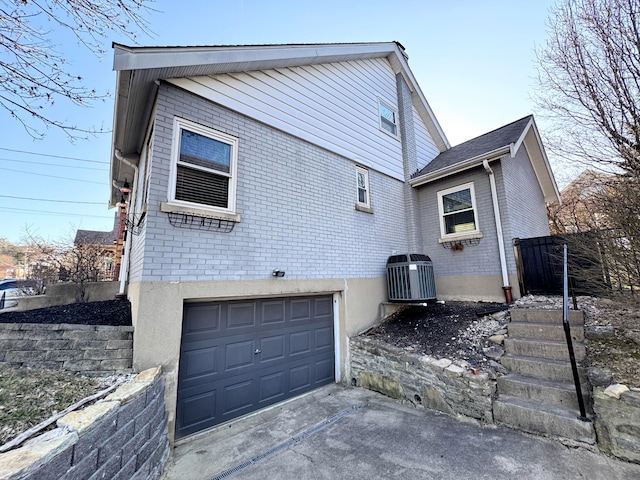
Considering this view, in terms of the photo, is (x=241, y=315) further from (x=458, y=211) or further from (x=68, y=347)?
(x=458, y=211)

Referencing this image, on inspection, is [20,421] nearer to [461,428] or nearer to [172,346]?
[172,346]

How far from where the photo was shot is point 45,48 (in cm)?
273

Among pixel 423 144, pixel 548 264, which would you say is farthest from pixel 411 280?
pixel 423 144

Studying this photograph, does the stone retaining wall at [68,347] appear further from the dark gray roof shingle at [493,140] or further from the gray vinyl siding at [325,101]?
the dark gray roof shingle at [493,140]

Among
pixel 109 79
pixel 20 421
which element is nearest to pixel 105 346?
pixel 20 421

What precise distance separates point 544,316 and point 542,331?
0.40 meters

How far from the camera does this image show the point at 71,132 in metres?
3.05

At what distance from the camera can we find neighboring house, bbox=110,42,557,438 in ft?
12.3

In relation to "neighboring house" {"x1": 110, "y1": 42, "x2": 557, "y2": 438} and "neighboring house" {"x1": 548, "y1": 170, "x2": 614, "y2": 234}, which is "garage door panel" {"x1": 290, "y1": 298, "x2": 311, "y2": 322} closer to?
"neighboring house" {"x1": 110, "y1": 42, "x2": 557, "y2": 438}

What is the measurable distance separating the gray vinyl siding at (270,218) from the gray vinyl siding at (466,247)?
139 centimetres

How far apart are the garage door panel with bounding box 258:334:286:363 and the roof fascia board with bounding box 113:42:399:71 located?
4366 millimetres

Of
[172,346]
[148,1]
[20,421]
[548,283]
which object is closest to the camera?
[20,421]

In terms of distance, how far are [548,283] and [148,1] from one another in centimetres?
813

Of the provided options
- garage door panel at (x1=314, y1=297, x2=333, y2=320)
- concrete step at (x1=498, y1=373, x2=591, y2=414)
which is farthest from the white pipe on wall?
garage door panel at (x1=314, y1=297, x2=333, y2=320)
